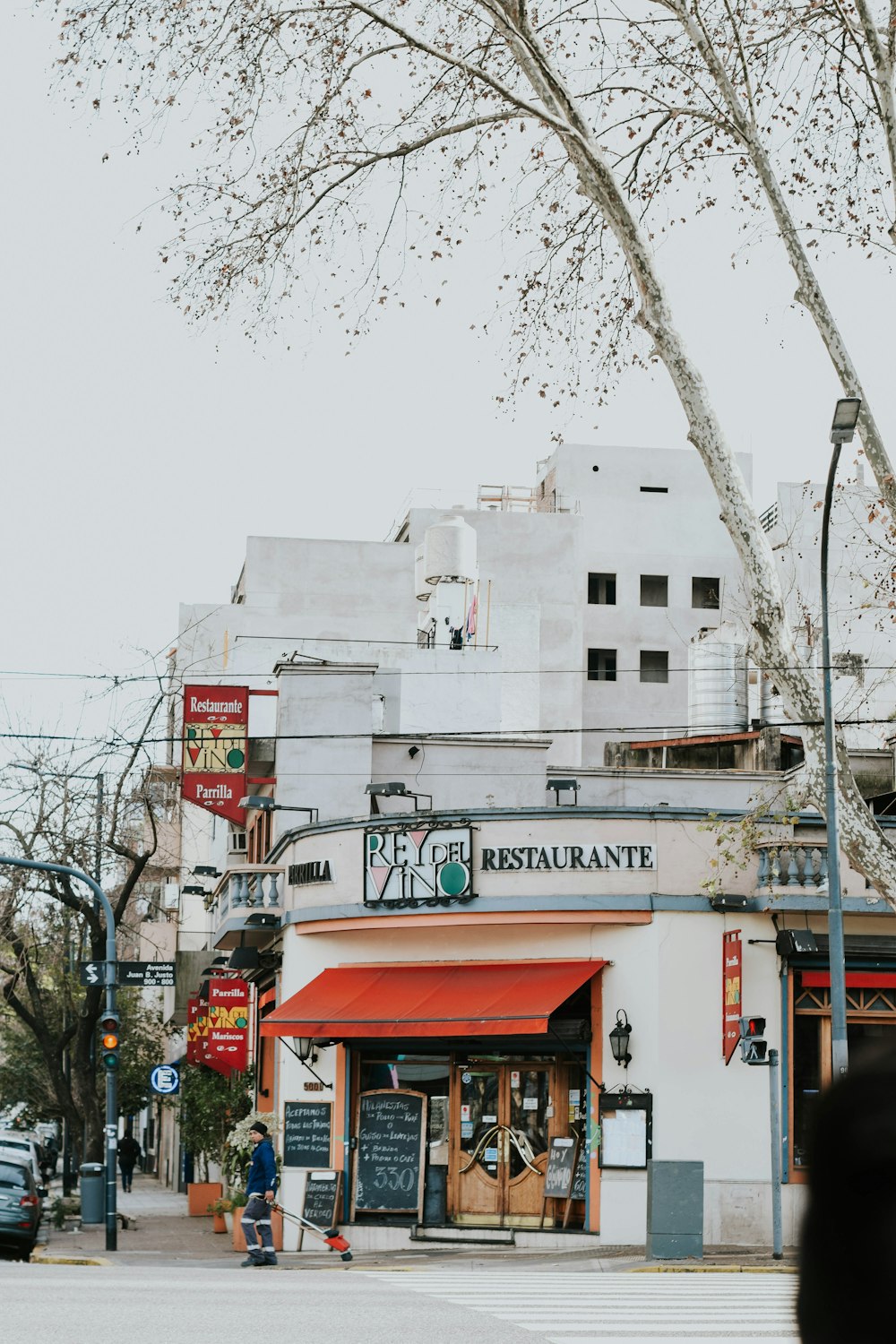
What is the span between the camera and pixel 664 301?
19.4 m

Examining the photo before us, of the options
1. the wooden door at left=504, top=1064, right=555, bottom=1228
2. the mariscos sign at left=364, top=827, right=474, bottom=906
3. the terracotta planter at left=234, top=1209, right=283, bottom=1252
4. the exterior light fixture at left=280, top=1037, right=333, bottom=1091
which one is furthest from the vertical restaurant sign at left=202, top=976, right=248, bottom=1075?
the wooden door at left=504, top=1064, right=555, bottom=1228

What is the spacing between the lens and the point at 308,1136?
25344 mm

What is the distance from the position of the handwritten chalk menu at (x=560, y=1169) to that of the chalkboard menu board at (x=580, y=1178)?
0.06m

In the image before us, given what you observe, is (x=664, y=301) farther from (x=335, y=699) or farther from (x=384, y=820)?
(x=335, y=699)

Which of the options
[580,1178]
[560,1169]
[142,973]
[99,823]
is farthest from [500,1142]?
[99,823]

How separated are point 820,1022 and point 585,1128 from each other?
361 cm

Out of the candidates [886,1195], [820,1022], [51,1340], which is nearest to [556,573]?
[820,1022]

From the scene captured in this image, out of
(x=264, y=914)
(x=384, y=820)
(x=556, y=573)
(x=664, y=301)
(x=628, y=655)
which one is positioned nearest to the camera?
(x=664, y=301)

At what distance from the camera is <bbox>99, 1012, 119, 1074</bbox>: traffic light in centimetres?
2691

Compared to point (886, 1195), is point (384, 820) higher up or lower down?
higher up

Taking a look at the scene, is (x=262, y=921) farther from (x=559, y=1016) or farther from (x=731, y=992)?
(x=731, y=992)

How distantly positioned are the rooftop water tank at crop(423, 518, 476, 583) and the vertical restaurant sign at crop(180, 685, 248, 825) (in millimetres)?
9091

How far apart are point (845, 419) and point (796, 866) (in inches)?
278

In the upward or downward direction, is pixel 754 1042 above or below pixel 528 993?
below
